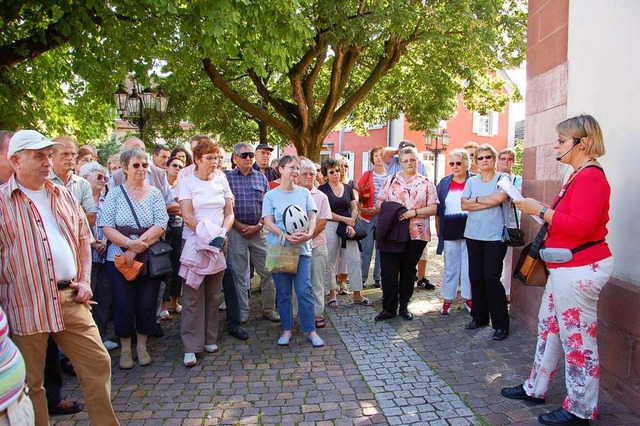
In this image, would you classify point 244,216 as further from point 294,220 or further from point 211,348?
point 211,348

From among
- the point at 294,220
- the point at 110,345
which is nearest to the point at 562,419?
the point at 294,220

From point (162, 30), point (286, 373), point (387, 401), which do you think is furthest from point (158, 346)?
point (162, 30)

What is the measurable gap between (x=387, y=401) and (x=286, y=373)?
1.02m

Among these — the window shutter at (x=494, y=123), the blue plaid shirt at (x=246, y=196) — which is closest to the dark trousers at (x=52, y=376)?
the blue plaid shirt at (x=246, y=196)

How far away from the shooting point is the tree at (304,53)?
751 centimetres

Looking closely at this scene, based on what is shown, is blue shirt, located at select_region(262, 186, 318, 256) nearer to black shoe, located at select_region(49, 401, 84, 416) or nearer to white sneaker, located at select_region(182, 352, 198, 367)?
white sneaker, located at select_region(182, 352, 198, 367)

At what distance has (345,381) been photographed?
4188 millimetres

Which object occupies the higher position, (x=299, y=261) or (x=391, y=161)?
(x=391, y=161)

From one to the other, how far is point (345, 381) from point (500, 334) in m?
1.91

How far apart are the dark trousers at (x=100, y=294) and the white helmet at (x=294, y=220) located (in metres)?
1.90

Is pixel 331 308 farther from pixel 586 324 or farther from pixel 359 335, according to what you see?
pixel 586 324

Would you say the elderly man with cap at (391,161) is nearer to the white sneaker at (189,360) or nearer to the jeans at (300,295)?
the jeans at (300,295)

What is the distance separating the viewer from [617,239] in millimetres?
3889

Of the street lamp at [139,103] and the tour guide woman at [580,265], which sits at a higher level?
the street lamp at [139,103]
